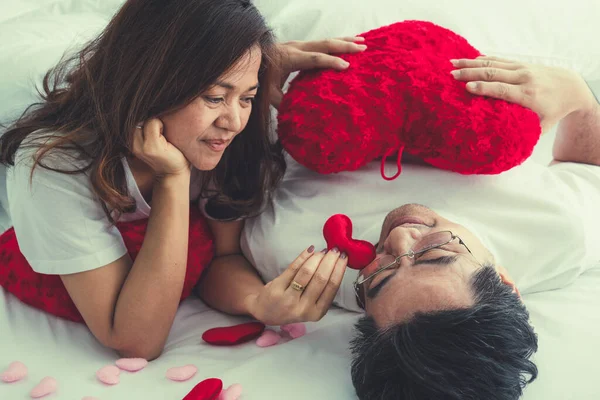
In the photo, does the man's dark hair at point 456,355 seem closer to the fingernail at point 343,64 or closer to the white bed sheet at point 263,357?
the white bed sheet at point 263,357

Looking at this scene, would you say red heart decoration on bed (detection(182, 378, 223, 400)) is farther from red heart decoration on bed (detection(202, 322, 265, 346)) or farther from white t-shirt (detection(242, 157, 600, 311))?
white t-shirt (detection(242, 157, 600, 311))

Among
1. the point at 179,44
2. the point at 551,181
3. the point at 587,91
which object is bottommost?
the point at 551,181

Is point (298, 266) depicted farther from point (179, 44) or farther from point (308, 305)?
point (179, 44)

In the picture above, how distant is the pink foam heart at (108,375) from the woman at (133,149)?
5cm

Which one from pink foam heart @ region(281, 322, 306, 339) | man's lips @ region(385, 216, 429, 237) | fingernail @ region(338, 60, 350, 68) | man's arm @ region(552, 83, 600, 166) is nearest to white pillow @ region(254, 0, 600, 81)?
man's arm @ region(552, 83, 600, 166)

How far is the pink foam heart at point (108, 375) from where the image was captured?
3.40ft

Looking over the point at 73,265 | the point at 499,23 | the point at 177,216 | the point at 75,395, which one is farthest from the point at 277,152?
the point at 499,23

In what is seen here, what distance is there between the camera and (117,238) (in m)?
1.11

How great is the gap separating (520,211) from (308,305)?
476 mm

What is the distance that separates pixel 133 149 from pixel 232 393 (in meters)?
0.44

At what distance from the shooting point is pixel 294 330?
1197 millimetres

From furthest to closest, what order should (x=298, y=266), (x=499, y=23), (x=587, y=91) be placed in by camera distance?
(x=499, y=23)
(x=587, y=91)
(x=298, y=266)

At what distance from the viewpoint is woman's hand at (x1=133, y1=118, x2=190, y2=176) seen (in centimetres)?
104

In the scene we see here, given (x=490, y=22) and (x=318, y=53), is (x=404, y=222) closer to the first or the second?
(x=318, y=53)
